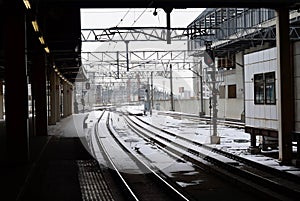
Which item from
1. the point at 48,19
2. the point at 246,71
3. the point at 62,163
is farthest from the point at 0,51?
the point at 246,71

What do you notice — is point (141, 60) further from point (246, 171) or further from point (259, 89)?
point (246, 171)

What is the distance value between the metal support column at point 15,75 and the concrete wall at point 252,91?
7554mm

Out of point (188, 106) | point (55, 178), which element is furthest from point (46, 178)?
point (188, 106)

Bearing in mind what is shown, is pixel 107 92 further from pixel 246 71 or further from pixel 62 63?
pixel 246 71

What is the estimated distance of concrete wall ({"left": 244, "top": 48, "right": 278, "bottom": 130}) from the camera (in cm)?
1443

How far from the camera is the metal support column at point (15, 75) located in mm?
12930

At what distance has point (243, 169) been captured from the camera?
13.0m

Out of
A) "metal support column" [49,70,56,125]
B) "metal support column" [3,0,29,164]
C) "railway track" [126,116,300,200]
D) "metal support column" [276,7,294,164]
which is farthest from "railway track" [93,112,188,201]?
"metal support column" [49,70,56,125]

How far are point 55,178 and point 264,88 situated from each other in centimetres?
752

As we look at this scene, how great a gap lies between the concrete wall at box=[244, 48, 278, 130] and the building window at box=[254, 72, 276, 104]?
158 millimetres

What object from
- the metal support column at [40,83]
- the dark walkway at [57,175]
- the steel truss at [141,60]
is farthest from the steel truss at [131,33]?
the steel truss at [141,60]

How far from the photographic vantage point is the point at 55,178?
1184cm

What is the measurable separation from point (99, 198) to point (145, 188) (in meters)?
2.04

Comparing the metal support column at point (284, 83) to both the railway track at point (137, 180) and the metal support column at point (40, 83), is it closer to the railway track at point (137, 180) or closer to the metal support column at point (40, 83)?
the railway track at point (137, 180)
